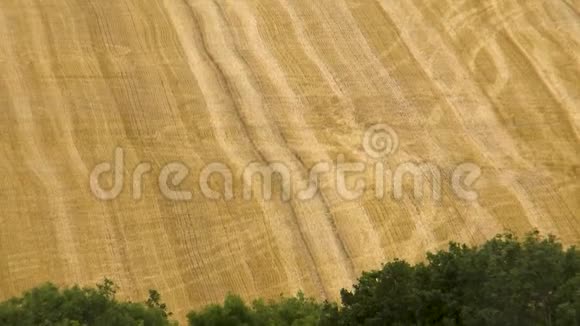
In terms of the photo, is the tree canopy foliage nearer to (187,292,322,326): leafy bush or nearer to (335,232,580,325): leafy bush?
(187,292,322,326): leafy bush

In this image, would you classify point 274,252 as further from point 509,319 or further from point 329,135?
point 509,319

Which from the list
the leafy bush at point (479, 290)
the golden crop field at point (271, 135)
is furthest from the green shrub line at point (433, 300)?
the golden crop field at point (271, 135)

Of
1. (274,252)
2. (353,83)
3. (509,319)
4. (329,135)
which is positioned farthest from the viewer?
(353,83)

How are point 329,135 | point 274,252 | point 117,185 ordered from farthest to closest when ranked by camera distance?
point 329,135
point 117,185
point 274,252

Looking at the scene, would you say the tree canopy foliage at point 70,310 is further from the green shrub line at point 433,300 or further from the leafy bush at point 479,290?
the leafy bush at point 479,290

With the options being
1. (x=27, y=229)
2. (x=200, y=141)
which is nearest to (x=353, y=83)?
(x=200, y=141)

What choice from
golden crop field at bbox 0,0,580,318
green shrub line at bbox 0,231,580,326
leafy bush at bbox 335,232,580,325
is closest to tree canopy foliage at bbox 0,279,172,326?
green shrub line at bbox 0,231,580,326

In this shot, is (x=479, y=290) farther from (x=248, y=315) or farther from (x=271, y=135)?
(x=271, y=135)
